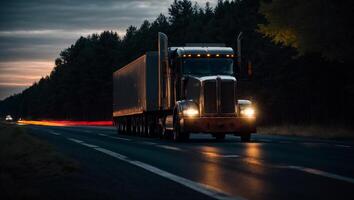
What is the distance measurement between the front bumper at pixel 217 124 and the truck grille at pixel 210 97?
0.33 meters

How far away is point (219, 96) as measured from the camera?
29.1 meters

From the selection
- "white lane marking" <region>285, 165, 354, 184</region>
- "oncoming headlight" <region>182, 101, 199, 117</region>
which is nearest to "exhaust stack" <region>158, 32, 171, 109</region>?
"oncoming headlight" <region>182, 101, 199, 117</region>

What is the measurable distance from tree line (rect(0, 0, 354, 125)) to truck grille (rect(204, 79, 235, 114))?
2.65 feet

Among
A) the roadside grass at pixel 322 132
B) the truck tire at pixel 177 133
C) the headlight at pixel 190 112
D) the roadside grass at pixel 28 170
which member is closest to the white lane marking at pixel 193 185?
the roadside grass at pixel 28 170

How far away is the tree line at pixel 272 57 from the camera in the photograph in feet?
109

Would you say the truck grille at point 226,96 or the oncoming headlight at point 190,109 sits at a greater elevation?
the truck grille at point 226,96

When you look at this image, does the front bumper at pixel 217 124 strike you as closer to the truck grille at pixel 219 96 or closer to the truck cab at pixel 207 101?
the truck cab at pixel 207 101

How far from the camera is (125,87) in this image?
44500mm

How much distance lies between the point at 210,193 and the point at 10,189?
98.8 inches

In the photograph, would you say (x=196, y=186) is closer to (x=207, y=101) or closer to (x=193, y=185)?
(x=193, y=185)

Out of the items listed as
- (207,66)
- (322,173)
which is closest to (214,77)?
(207,66)

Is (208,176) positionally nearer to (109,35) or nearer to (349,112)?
(349,112)

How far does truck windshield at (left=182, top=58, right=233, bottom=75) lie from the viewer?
30109 mm

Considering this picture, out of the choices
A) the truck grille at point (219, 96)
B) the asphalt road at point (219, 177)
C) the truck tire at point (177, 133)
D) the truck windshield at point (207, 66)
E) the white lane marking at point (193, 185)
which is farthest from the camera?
the truck windshield at point (207, 66)
